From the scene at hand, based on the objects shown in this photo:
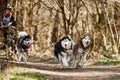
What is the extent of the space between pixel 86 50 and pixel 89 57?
4.53 metres

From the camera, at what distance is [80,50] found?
51.3ft

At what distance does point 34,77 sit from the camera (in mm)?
12039

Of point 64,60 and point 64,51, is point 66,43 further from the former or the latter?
point 64,60

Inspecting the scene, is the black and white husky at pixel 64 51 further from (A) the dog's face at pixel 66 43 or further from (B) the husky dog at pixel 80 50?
(B) the husky dog at pixel 80 50

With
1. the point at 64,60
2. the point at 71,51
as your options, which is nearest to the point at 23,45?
the point at 71,51

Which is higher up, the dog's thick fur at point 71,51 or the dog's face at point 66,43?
the dog's face at point 66,43

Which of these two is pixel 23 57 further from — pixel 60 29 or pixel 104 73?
pixel 60 29

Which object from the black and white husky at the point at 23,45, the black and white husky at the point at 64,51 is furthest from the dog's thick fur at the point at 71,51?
the black and white husky at the point at 23,45

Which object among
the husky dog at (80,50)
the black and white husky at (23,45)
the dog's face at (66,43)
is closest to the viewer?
the dog's face at (66,43)

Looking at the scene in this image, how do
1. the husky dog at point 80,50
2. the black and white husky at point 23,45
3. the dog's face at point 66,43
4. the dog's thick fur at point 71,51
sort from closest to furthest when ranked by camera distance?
the dog's face at point 66,43
the dog's thick fur at point 71,51
the husky dog at point 80,50
the black and white husky at point 23,45

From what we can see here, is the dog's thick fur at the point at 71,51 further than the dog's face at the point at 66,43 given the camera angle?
Yes

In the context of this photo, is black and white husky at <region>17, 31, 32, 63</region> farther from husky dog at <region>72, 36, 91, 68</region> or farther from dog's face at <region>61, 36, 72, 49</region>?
dog's face at <region>61, 36, 72, 49</region>

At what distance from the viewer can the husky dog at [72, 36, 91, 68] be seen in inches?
610

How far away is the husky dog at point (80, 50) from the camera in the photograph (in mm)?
15484
